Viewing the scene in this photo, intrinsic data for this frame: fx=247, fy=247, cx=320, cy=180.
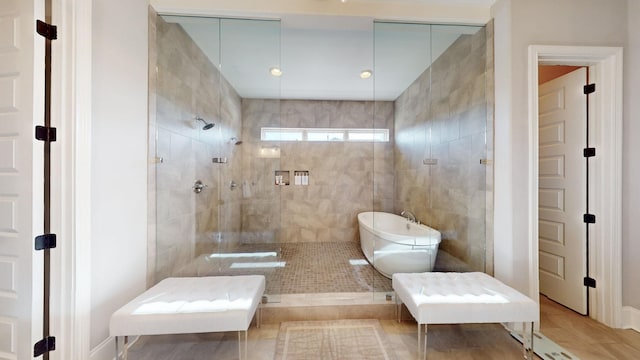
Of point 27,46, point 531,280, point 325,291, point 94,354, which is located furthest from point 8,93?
point 531,280

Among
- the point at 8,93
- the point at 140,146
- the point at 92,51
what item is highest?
the point at 92,51

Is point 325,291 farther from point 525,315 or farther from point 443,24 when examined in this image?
point 443,24

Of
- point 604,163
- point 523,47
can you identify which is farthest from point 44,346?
point 604,163

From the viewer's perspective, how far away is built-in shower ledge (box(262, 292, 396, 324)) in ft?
7.01

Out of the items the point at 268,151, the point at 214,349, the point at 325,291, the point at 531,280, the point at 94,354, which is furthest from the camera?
the point at 268,151

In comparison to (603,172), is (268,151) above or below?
above

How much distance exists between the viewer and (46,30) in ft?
4.41

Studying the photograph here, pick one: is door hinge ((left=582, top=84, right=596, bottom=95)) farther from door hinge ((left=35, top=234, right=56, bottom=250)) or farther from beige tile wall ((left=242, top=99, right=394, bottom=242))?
door hinge ((left=35, top=234, right=56, bottom=250))

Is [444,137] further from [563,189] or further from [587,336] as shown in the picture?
[587,336]

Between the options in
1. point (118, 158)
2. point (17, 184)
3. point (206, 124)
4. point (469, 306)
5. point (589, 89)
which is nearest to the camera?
point (17, 184)

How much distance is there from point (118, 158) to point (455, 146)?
3.04m

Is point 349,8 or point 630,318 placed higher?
point 349,8

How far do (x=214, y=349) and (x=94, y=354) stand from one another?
27.7 inches

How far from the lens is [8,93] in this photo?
1295mm
